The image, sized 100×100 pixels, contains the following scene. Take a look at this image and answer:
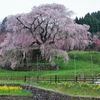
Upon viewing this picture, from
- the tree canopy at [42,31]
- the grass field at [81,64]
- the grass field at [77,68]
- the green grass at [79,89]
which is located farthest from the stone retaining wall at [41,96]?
the tree canopy at [42,31]

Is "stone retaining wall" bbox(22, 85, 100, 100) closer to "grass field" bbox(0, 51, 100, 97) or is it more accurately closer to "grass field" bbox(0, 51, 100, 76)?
"grass field" bbox(0, 51, 100, 97)

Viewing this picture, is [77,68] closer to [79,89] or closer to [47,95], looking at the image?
[47,95]

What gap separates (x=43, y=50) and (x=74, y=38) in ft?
19.3

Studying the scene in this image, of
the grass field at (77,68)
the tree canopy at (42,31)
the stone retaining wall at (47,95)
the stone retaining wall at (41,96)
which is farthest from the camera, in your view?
the tree canopy at (42,31)

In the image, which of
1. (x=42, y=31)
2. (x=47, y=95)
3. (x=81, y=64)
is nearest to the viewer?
(x=47, y=95)

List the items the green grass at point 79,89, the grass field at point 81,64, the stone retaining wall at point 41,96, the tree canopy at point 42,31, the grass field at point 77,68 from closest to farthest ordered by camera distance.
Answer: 1. the green grass at point 79,89
2. the stone retaining wall at point 41,96
3. the grass field at point 77,68
4. the grass field at point 81,64
5. the tree canopy at point 42,31

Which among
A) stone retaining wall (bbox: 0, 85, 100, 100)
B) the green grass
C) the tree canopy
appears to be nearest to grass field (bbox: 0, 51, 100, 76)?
the tree canopy

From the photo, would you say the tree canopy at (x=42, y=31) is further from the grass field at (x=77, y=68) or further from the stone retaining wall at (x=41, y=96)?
the stone retaining wall at (x=41, y=96)

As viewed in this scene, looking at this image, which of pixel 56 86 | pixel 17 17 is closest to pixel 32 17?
pixel 17 17

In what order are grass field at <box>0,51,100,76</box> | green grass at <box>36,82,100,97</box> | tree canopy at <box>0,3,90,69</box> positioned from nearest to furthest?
1. green grass at <box>36,82,100,97</box>
2. grass field at <box>0,51,100,76</box>
3. tree canopy at <box>0,3,90,69</box>

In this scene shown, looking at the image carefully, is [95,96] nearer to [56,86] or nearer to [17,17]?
[56,86]

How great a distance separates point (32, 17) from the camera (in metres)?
51.2

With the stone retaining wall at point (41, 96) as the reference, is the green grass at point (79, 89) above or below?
above

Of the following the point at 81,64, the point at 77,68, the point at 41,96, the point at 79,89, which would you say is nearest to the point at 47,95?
the point at 41,96
